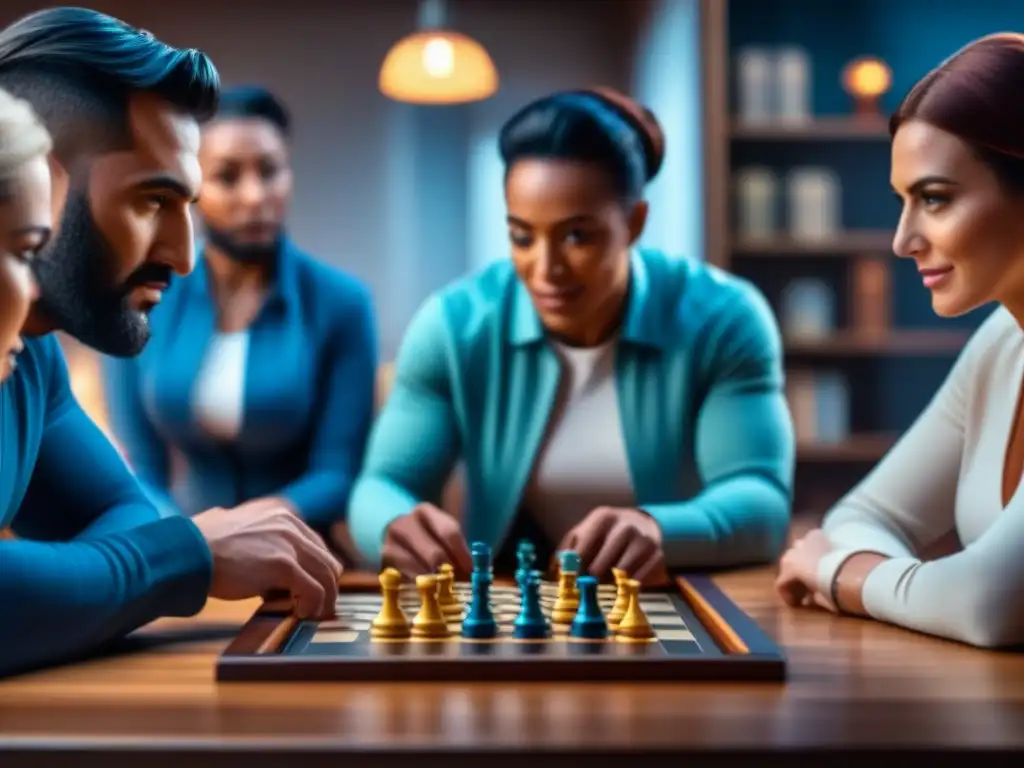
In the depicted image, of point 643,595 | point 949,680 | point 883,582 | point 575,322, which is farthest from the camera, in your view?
point 575,322

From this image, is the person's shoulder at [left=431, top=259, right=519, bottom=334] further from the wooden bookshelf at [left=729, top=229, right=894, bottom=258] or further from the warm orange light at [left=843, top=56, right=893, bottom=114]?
the warm orange light at [left=843, top=56, right=893, bottom=114]

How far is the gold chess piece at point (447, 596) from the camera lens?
59.6 inches

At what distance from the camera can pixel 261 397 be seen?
7.68 feet

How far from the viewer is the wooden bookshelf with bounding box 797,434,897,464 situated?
4.78 m

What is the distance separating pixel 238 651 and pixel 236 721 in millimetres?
210

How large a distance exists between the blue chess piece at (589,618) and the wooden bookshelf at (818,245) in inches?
140

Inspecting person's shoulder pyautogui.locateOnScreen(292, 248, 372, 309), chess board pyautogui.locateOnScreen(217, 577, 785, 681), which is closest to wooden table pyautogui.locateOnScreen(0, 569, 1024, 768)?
chess board pyautogui.locateOnScreen(217, 577, 785, 681)

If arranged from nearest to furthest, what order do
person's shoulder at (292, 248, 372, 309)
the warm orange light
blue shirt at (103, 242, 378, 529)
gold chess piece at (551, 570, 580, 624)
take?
1. gold chess piece at (551, 570, 580, 624)
2. blue shirt at (103, 242, 378, 529)
3. person's shoulder at (292, 248, 372, 309)
4. the warm orange light

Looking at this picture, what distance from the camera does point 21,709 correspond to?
1.13 metres

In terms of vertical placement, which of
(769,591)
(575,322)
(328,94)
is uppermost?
(328,94)

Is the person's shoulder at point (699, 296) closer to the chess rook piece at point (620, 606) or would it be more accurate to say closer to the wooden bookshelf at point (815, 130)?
the chess rook piece at point (620, 606)

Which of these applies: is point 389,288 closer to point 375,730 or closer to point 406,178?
point 406,178

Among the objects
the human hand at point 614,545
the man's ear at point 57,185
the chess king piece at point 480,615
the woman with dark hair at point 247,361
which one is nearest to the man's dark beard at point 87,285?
the man's ear at point 57,185

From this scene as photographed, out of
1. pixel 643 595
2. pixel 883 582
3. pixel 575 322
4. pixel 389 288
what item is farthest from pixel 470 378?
pixel 389 288
